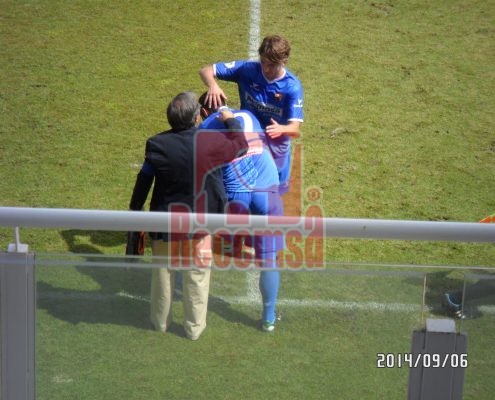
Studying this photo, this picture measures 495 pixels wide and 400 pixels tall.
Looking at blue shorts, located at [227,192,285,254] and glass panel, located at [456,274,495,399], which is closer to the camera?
glass panel, located at [456,274,495,399]

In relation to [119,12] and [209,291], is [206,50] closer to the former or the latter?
[119,12]

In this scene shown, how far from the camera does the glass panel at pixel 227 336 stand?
3.54m

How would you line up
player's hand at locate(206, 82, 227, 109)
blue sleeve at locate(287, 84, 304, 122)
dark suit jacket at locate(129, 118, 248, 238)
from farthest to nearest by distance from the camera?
1. blue sleeve at locate(287, 84, 304, 122)
2. player's hand at locate(206, 82, 227, 109)
3. dark suit jacket at locate(129, 118, 248, 238)

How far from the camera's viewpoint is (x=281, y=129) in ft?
20.5

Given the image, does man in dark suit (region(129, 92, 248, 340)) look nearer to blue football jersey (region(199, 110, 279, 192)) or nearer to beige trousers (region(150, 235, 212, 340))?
blue football jersey (region(199, 110, 279, 192))

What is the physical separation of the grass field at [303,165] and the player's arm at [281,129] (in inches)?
46.3

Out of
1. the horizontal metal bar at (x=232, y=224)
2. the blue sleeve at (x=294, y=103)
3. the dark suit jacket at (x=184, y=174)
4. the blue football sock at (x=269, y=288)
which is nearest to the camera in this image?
the horizontal metal bar at (x=232, y=224)

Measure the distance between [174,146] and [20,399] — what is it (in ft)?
6.92

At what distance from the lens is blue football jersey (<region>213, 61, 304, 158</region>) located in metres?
6.38

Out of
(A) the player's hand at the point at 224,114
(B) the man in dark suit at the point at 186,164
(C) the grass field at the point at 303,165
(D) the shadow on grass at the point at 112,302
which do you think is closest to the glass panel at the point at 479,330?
(C) the grass field at the point at 303,165

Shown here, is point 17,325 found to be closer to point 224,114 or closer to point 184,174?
point 184,174
